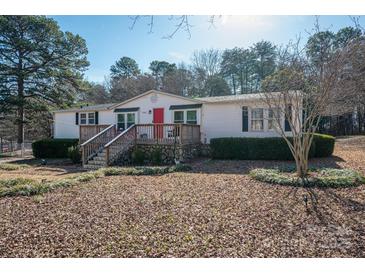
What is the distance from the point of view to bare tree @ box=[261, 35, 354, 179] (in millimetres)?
7035

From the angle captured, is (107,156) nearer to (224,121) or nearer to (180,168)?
(180,168)

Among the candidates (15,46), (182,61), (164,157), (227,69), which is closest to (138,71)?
(182,61)

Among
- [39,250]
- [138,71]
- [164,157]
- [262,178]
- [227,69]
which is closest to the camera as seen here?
[39,250]

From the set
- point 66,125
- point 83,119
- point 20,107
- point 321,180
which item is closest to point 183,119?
point 83,119

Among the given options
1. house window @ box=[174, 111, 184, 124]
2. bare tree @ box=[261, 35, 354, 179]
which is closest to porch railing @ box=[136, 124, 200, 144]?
house window @ box=[174, 111, 184, 124]

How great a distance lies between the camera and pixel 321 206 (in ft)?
16.7

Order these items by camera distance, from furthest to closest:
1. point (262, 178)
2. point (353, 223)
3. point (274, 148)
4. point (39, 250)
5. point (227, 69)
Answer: point (227, 69) < point (274, 148) < point (262, 178) < point (353, 223) < point (39, 250)

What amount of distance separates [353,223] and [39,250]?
4.83 m

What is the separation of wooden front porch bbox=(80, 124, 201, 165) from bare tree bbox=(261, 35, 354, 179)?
4543 millimetres

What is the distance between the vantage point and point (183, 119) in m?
15.3

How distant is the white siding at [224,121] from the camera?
1370 cm

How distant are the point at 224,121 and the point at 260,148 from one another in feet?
10.0

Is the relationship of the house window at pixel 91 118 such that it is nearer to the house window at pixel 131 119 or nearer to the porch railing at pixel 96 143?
the house window at pixel 131 119
